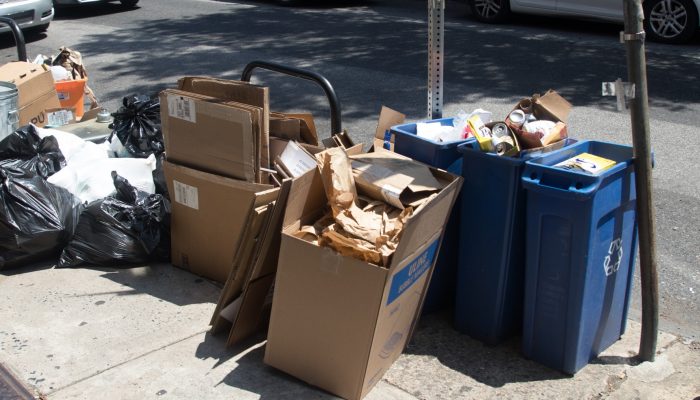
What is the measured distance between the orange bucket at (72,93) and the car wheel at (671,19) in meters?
7.74

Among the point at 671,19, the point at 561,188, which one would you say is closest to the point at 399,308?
the point at 561,188

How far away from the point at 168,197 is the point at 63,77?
269cm

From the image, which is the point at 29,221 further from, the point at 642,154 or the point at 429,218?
the point at 642,154

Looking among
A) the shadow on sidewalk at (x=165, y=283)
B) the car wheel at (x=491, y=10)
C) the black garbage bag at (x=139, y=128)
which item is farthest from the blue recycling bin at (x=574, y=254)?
the car wheel at (x=491, y=10)

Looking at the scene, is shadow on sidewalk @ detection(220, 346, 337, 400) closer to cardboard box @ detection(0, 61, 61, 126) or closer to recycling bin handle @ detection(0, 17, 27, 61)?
cardboard box @ detection(0, 61, 61, 126)

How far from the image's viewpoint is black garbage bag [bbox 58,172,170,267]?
14.5 feet

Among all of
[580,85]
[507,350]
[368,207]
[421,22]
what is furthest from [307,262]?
[421,22]

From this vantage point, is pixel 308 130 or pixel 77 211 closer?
pixel 308 130

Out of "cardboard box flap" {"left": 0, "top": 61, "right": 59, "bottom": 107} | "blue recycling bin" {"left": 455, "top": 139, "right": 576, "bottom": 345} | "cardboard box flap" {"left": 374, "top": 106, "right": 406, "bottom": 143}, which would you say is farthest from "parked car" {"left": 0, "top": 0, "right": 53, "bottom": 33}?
"blue recycling bin" {"left": 455, "top": 139, "right": 576, "bottom": 345}

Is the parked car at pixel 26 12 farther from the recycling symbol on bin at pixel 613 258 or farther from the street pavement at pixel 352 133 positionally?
the recycling symbol on bin at pixel 613 258

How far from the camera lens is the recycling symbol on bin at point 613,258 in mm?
3455

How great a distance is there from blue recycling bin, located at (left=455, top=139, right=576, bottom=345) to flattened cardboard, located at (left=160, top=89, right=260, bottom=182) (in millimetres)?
1055

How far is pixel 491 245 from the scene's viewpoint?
3.60 m

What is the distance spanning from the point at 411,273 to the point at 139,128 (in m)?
2.64
